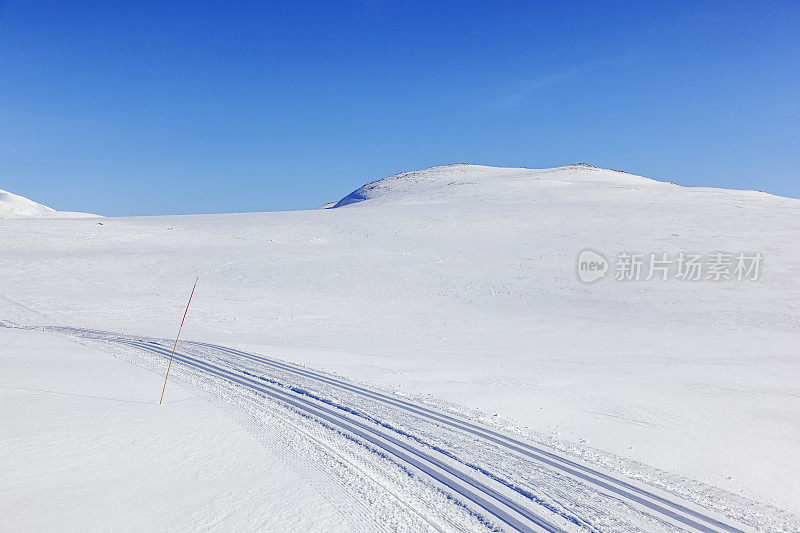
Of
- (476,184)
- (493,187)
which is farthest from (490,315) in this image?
(476,184)

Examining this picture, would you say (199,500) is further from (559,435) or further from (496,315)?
(496,315)

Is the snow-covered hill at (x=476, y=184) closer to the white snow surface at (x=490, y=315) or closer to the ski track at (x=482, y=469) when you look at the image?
the white snow surface at (x=490, y=315)

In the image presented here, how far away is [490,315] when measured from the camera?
19.6 metres

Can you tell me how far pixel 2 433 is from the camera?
6.74 meters

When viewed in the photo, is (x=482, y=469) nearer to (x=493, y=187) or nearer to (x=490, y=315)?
(x=490, y=315)

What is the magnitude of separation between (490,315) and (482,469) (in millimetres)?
13551

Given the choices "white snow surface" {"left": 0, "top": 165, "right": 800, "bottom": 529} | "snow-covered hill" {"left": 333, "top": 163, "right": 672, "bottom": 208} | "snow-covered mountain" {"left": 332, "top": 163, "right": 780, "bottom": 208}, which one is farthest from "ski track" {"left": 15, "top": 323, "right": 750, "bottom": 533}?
"snow-covered hill" {"left": 333, "top": 163, "right": 672, "bottom": 208}

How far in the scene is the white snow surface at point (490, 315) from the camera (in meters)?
8.09

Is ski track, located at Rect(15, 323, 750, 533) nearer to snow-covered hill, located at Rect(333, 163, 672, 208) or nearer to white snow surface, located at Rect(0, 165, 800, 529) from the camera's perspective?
white snow surface, located at Rect(0, 165, 800, 529)

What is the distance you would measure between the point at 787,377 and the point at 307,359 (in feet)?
37.0

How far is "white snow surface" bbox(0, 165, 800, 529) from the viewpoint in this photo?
809cm

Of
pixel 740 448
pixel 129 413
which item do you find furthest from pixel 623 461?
pixel 129 413

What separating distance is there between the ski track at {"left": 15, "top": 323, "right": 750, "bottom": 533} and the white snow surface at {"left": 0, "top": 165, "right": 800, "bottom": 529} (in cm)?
60

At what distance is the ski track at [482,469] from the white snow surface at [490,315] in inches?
23.5
